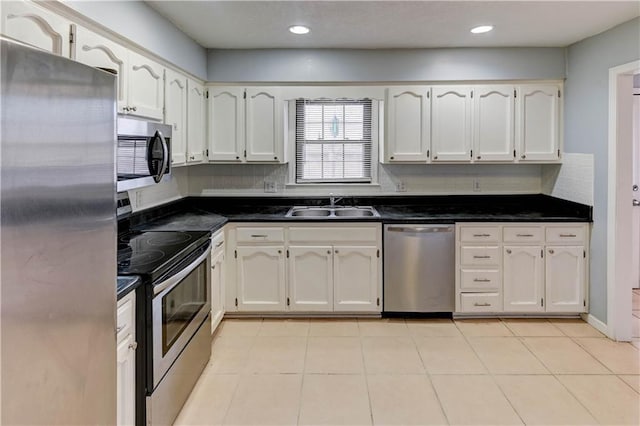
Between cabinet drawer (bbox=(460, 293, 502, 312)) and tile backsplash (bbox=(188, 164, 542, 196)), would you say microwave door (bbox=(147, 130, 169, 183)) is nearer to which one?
tile backsplash (bbox=(188, 164, 542, 196))

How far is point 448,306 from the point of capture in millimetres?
4004

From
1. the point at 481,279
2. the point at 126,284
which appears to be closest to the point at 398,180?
the point at 481,279

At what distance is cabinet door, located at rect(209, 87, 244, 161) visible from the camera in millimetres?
4254

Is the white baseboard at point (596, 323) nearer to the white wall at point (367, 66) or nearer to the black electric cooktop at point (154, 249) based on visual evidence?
the white wall at point (367, 66)

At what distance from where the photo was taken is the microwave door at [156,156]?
2.58 metres

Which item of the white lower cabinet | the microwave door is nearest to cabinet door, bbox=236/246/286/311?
the microwave door

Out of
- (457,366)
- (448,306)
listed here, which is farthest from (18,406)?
(448,306)

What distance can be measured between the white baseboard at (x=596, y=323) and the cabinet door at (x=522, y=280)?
0.36m

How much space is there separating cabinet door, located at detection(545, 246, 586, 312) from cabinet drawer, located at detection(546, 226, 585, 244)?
6cm

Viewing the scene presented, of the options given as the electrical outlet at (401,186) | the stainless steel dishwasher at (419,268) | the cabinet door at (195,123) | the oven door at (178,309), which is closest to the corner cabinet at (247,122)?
the cabinet door at (195,123)

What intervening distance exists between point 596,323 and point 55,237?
397 cm

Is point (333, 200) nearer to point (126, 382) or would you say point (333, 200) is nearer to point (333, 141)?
point (333, 141)

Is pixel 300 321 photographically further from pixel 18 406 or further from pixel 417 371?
pixel 18 406

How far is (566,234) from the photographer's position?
3.93m
